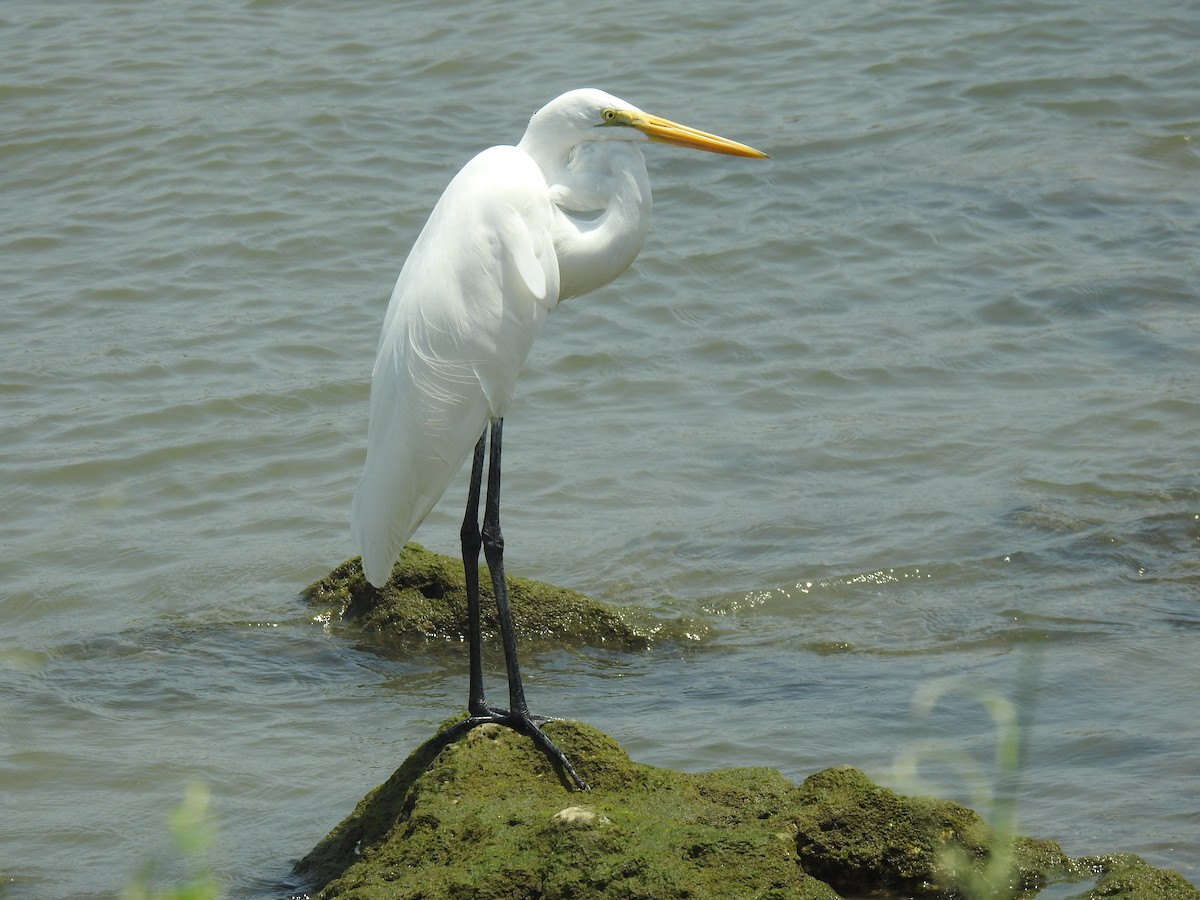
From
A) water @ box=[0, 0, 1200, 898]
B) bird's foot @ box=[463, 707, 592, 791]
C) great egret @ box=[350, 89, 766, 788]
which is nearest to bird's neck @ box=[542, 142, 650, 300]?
great egret @ box=[350, 89, 766, 788]

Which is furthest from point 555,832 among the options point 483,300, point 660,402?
point 660,402

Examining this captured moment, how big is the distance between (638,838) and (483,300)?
150cm

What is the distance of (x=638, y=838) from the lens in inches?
115

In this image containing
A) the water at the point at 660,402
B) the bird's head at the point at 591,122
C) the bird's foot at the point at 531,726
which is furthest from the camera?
the water at the point at 660,402

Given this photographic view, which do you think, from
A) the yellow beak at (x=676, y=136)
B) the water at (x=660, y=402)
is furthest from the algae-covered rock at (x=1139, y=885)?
the yellow beak at (x=676, y=136)

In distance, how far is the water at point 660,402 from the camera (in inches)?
178

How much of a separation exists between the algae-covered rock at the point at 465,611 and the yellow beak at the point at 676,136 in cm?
172

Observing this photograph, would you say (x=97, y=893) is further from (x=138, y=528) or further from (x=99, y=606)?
(x=138, y=528)

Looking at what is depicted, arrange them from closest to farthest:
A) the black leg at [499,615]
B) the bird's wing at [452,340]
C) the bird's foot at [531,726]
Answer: the bird's foot at [531,726], the black leg at [499,615], the bird's wing at [452,340]

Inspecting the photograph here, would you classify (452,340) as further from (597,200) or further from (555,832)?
(555,832)

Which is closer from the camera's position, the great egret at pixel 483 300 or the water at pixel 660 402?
the great egret at pixel 483 300

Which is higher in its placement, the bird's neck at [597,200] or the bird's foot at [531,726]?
the bird's neck at [597,200]

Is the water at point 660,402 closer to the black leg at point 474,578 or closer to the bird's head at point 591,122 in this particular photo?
the black leg at point 474,578

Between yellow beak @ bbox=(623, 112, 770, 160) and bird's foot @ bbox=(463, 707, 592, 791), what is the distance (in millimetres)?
1593
